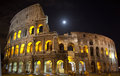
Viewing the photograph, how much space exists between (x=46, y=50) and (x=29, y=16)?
1056 cm

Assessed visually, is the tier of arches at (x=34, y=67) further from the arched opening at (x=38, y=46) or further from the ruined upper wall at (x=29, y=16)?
the ruined upper wall at (x=29, y=16)

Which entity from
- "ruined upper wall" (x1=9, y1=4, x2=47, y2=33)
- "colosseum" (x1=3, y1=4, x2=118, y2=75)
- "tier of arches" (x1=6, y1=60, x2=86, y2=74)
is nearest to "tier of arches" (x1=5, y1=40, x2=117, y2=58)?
"colosseum" (x1=3, y1=4, x2=118, y2=75)

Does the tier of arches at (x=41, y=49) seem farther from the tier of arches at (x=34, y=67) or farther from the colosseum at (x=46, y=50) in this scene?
the tier of arches at (x=34, y=67)

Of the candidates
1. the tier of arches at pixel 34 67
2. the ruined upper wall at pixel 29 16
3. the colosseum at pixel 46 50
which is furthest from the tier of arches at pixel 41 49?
the ruined upper wall at pixel 29 16

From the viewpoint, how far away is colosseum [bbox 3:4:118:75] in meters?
22.2

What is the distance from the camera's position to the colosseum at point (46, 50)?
22.2m

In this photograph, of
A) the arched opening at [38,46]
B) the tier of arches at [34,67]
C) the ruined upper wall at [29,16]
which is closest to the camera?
the tier of arches at [34,67]

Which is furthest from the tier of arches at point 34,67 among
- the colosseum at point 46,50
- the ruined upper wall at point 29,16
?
the ruined upper wall at point 29,16

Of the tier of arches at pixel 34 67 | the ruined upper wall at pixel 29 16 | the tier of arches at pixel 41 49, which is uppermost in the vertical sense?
the ruined upper wall at pixel 29 16

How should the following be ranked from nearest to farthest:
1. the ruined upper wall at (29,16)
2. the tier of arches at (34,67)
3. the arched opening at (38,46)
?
the tier of arches at (34,67)
the arched opening at (38,46)
the ruined upper wall at (29,16)

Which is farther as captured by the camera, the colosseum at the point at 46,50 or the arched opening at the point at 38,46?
the arched opening at the point at 38,46

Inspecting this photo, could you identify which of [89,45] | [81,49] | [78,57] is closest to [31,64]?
[78,57]

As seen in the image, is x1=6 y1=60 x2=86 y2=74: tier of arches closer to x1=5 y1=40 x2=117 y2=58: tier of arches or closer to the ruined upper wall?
x1=5 y1=40 x2=117 y2=58: tier of arches

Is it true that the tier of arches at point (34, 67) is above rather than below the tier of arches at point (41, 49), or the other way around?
below
